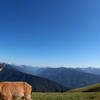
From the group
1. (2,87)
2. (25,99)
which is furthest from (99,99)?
(2,87)

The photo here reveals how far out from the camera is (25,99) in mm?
11039

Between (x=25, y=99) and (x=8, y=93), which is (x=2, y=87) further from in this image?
(x=25, y=99)

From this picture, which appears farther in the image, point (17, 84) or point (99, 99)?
point (99, 99)

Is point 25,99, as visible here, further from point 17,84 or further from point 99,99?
point 99,99

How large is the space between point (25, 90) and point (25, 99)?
1.88 ft

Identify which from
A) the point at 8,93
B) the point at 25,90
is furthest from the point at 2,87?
the point at 25,90

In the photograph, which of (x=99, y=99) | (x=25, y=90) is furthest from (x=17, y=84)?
A: (x=99, y=99)

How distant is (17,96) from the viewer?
10.9 metres

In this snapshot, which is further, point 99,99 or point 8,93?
point 99,99

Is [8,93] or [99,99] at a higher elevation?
[8,93]

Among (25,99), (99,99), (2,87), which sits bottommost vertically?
(99,99)

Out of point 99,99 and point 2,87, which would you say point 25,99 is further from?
point 99,99

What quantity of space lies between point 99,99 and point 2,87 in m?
13.8

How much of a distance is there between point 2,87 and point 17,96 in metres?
1.11
